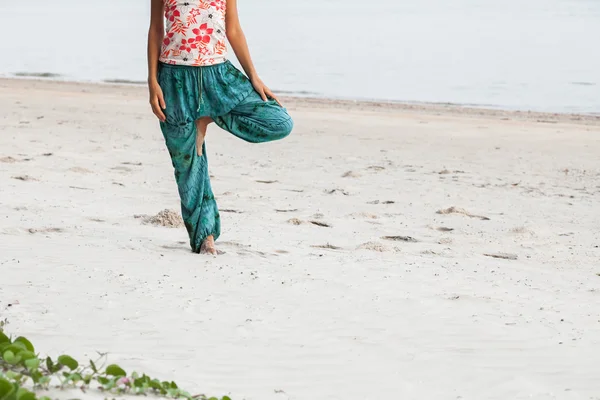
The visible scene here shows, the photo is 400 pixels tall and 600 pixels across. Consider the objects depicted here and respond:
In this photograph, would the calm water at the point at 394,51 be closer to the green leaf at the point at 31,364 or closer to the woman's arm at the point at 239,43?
the woman's arm at the point at 239,43

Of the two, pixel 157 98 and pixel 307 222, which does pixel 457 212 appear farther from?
pixel 157 98

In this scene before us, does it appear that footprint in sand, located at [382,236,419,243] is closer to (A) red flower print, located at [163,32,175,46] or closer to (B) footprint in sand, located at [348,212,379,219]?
(B) footprint in sand, located at [348,212,379,219]

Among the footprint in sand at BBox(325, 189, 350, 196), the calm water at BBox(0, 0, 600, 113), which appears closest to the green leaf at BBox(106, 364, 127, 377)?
the footprint in sand at BBox(325, 189, 350, 196)

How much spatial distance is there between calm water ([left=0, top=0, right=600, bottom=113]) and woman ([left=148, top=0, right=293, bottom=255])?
12.5 metres

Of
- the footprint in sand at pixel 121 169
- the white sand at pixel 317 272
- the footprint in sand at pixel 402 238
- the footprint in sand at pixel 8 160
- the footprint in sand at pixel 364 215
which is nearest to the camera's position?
the white sand at pixel 317 272

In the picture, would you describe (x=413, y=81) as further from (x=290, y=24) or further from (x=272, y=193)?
(x=290, y=24)

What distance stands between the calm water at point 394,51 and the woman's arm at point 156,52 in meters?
12.7

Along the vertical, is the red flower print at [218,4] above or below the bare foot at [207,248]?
above

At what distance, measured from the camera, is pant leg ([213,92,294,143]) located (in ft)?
14.3

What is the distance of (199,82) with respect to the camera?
4.28 metres

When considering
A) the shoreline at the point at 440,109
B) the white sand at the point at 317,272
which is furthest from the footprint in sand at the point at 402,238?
the shoreline at the point at 440,109

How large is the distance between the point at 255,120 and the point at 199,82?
12.7 inches

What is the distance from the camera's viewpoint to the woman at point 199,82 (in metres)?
4.25

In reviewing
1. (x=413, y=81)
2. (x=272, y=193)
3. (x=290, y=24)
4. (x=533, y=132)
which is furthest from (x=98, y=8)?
(x=272, y=193)
